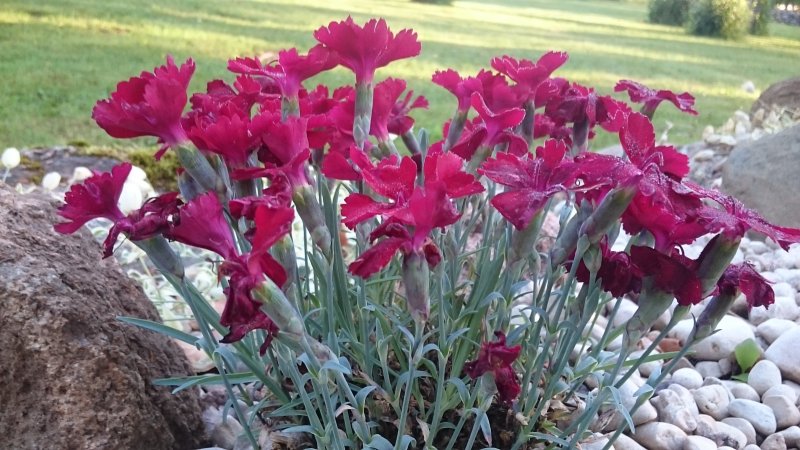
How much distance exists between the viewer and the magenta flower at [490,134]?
96 cm

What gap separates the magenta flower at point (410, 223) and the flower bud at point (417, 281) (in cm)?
1

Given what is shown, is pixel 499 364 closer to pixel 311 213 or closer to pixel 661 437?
pixel 311 213

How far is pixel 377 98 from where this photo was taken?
1.07 meters

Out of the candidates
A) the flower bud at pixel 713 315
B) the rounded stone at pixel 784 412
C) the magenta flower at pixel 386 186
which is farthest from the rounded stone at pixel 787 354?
the magenta flower at pixel 386 186

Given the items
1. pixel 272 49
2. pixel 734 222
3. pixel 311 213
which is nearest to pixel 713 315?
pixel 734 222

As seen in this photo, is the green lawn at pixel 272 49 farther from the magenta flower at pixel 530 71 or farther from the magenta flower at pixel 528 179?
the magenta flower at pixel 528 179

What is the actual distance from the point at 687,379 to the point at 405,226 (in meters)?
1.12

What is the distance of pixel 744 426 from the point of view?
1497 millimetres

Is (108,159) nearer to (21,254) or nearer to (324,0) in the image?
(21,254)

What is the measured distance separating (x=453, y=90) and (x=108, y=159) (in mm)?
2240

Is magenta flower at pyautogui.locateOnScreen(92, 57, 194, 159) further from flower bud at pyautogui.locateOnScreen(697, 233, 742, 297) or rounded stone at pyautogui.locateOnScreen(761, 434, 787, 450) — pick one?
rounded stone at pyautogui.locateOnScreen(761, 434, 787, 450)

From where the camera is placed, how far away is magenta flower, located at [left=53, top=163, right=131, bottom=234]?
84 centimetres

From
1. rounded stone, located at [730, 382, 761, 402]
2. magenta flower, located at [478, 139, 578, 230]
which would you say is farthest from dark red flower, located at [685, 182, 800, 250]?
rounded stone, located at [730, 382, 761, 402]

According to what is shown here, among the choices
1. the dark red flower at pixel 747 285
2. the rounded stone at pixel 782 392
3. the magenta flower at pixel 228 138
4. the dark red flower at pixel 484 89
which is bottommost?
the rounded stone at pixel 782 392
